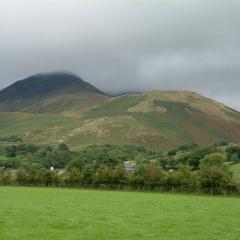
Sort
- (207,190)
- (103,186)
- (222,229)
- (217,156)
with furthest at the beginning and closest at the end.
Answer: (217,156) < (103,186) < (207,190) < (222,229)

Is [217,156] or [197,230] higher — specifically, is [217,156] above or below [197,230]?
above

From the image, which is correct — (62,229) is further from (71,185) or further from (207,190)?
(71,185)

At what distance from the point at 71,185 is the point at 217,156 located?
192 ft

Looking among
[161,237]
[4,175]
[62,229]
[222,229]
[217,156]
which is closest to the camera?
[161,237]

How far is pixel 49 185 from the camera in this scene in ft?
442

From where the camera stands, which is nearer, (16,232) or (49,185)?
(16,232)

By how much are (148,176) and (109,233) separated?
3569 inches

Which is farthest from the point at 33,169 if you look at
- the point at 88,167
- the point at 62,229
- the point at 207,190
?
the point at 62,229

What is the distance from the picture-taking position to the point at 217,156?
168 m

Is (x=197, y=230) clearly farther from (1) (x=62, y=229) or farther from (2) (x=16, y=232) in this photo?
(2) (x=16, y=232)

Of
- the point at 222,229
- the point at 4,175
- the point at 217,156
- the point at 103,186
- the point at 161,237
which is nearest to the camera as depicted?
the point at 161,237

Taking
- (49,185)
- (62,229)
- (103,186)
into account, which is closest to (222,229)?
(62,229)

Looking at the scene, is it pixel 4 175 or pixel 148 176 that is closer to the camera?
pixel 148 176

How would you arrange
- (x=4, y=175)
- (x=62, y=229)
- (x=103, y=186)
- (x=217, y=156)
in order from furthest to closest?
1. (x=217, y=156)
2. (x=4, y=175)
3. (x=103, y=186)
4. (x=62, y=229)
